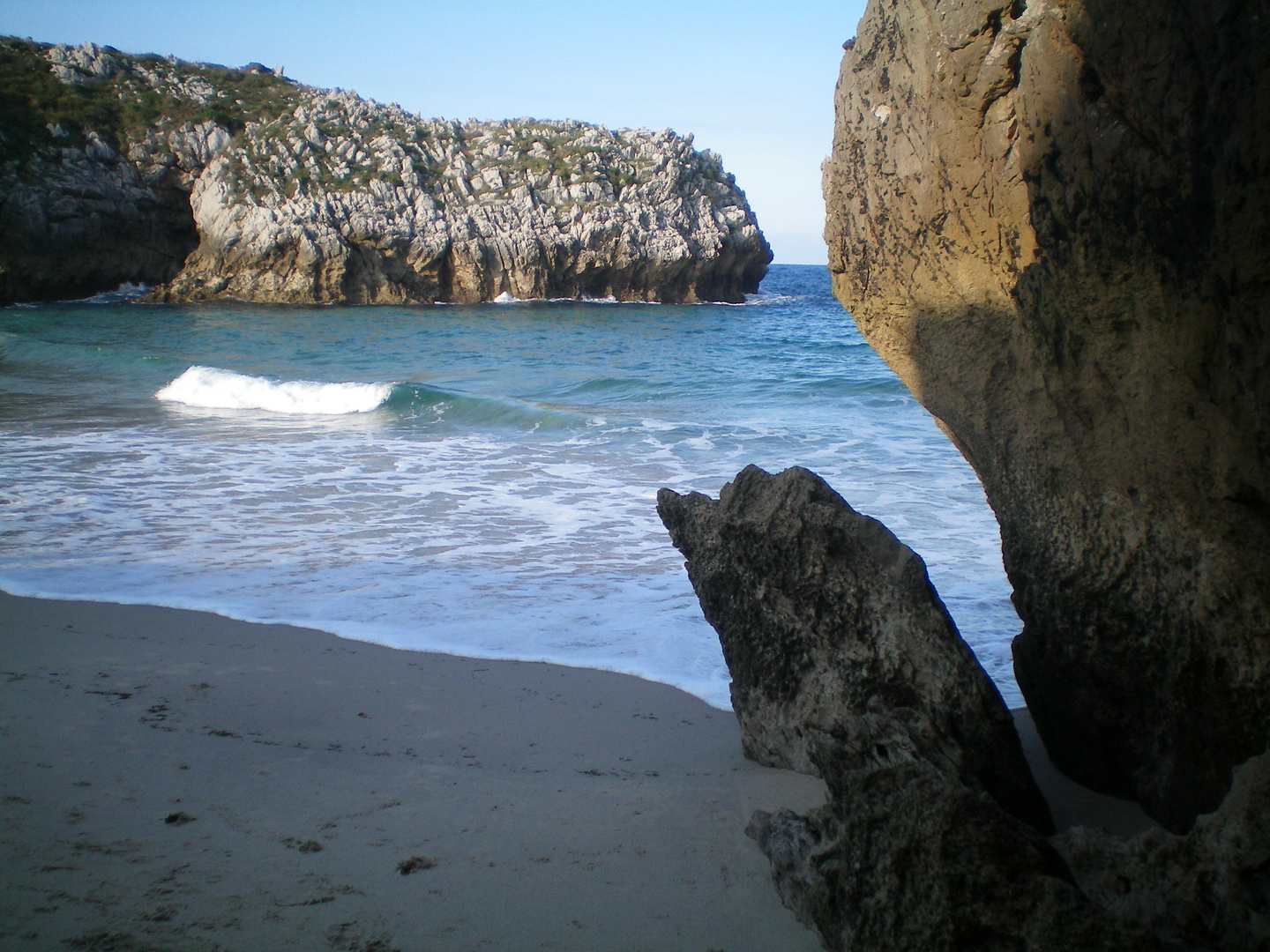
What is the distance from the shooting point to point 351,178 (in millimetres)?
41219

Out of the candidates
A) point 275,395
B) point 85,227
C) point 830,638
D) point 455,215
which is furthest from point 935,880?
point 85,227

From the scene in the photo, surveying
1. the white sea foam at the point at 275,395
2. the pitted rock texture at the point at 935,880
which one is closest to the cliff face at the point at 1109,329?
the pitted rock texture at the point at 935,880

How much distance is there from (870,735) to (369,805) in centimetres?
131

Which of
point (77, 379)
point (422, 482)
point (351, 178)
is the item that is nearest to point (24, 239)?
point (351, 178)

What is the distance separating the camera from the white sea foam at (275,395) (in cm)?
1235

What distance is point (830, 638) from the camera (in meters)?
2.45

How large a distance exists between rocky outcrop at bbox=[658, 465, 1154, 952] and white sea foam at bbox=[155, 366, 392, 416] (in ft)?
33.9

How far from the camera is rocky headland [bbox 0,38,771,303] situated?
122ft

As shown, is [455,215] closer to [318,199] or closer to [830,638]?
[318,199]

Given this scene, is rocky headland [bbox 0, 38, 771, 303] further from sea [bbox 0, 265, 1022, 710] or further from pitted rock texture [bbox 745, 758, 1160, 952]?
pitted rock texture [bbox 745, 758, 1160, 952]

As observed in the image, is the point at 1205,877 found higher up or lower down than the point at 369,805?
higher up

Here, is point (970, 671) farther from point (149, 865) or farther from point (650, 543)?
point (650, 543)

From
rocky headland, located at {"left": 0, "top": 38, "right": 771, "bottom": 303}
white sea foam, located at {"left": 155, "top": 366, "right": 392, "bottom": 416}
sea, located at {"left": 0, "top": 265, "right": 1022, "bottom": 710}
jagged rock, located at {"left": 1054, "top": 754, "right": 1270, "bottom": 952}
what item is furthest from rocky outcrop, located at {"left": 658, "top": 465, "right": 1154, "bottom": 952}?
rocky headland, located at {"left": 0, "top": 38, "right": 771, "bottom": 303}

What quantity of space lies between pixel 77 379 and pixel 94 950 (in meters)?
15.3
